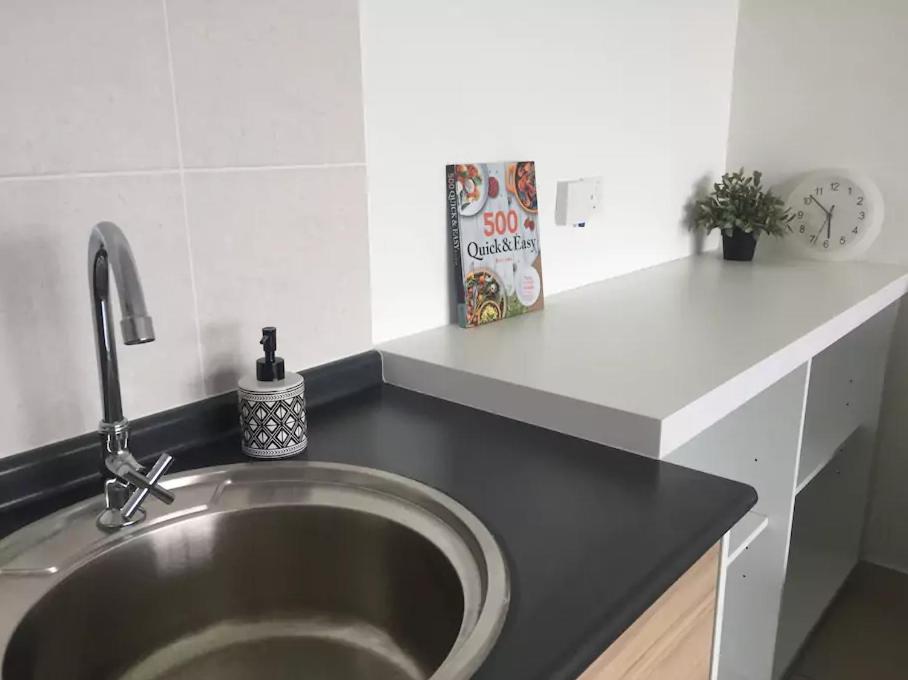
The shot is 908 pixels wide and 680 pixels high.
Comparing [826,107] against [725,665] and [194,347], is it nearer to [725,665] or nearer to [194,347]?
[725,665]

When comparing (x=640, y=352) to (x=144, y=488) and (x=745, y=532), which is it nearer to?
(x=745, y=532)

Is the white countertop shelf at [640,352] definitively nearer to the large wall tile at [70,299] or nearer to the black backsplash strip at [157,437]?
the black backsplash strip at [157,437]

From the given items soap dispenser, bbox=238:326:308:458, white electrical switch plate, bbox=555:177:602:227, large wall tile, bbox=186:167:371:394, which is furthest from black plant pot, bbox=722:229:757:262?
soap dispenser, bbox=238:326:308:458

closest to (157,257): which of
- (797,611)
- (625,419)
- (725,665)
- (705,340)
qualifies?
(625,419)

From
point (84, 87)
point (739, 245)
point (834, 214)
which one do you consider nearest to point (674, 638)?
point (84, 87)

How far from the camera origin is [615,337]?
1245mm

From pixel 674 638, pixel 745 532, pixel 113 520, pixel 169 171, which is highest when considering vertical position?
pixel 169 171

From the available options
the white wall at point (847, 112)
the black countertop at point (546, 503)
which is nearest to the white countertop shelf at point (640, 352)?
the black countertop at point (546, 503)

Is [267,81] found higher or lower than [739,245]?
higher

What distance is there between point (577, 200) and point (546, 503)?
0.90 m

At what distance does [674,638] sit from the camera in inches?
31.5

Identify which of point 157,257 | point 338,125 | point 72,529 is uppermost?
point 338,125

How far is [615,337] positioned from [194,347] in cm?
65

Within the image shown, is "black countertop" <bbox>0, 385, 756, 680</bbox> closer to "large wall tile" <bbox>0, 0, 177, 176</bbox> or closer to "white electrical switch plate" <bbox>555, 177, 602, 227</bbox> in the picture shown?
"large wall tile" <bbox>0, 0, 177, 176</bbox>
